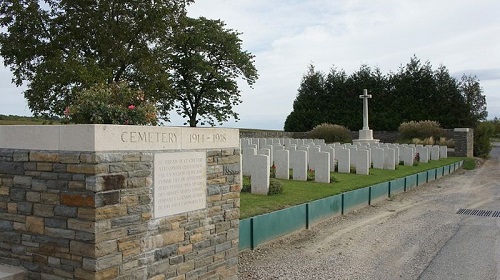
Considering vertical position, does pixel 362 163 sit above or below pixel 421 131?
below

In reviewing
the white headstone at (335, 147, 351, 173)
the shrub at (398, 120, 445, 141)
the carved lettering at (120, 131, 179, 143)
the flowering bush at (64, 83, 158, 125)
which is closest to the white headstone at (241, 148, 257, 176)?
the white headstone at (335, 147, 351, 173)

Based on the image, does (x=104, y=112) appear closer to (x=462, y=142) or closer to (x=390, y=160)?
(x=390, y=160)

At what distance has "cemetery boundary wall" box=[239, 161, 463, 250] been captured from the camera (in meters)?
6.88

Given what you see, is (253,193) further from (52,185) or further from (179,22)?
(179,22)

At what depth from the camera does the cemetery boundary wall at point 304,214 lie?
688 cm

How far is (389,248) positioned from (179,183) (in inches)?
165

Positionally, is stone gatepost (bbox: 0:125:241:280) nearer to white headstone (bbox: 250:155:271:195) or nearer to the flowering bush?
the flowering bush

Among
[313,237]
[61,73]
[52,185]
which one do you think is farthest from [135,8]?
[52,185]

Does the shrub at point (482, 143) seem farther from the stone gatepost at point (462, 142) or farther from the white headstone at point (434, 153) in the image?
the white headstone at point (434, 153)

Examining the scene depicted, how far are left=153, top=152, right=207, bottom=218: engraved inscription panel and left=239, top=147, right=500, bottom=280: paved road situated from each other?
61.8 inches

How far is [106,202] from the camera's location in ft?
13.3

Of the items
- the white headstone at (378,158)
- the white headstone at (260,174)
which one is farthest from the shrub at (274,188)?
the white headstone at (378,158)

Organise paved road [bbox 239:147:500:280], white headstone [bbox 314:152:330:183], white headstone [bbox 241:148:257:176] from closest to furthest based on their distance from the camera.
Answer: paved road [bbox 239:147:500:280], white headstone [bbox 314:152:330:183], white headstone [bbox 241:148:257:176]

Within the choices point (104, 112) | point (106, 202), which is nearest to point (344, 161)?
point (104, 112)
